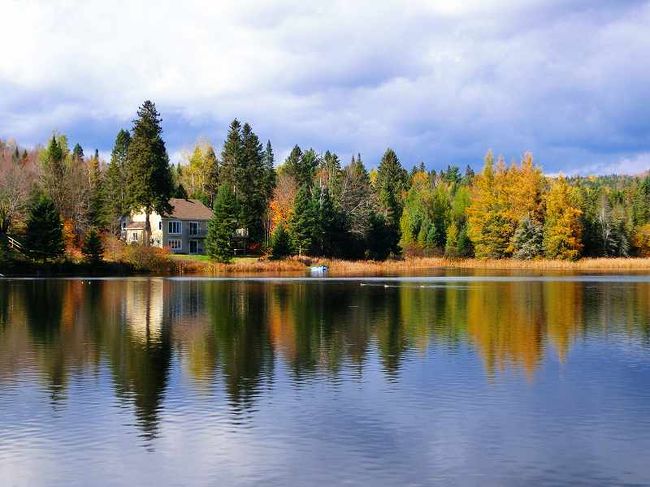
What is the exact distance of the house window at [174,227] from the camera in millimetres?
110812

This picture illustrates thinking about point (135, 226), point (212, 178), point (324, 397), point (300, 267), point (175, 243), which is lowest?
point (324, 397)

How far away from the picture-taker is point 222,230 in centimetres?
9362

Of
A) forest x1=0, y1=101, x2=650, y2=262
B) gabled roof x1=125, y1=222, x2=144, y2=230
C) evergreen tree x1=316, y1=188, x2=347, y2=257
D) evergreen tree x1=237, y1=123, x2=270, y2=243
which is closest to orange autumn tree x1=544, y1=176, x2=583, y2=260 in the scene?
forest x1=0, y1=101, x2=650, y2=262

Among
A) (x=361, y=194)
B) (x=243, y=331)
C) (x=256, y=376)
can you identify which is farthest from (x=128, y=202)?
(x=256, y=376)

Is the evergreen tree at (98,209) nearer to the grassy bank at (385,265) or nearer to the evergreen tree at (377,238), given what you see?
the grassy bank at (385,265)

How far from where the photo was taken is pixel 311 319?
3906 centimetres

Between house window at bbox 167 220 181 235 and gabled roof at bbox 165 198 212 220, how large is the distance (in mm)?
896

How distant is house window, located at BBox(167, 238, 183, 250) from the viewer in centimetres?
11162

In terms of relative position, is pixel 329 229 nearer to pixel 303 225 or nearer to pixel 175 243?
pixel 303 225

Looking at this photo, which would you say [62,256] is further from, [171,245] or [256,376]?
[256,376]

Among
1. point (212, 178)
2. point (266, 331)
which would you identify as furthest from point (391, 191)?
point (266, 331)

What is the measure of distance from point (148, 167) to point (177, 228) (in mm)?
18190

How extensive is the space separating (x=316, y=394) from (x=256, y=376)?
319 cm

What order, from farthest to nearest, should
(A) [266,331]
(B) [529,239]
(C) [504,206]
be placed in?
(C) [504,206] → (B) [529,239] → (A) [266,331]
